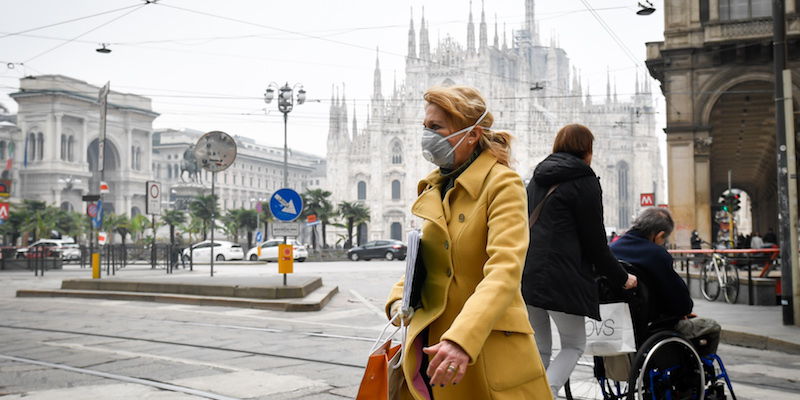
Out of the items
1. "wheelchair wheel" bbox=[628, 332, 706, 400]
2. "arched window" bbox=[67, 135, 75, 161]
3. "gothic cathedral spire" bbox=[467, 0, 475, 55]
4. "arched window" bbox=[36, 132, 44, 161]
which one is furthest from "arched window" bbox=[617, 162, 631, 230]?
"wheelchair wheel" bbox=[628, 332, 706, 400]

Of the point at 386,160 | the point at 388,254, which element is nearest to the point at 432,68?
the point at 386,160

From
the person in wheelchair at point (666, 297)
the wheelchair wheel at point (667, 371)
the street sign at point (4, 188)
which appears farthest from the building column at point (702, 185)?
the street sign at point (4, 188)

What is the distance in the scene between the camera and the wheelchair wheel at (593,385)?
3.78m

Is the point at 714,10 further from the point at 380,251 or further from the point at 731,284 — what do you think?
the point at 380,251

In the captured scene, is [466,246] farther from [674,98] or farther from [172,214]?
[172,214]

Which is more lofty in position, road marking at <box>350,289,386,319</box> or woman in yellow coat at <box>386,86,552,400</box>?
woman in yellow coat at <box>386,86,552,400</box>

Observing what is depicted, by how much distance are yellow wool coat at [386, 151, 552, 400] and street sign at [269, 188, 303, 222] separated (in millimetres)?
10478

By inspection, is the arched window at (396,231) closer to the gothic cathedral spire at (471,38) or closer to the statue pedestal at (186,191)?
the gothic cathedral spire at (471,38)

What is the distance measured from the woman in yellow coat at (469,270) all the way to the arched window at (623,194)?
10269 centimetres

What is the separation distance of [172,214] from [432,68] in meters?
35.2

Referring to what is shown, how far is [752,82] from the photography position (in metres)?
20.0

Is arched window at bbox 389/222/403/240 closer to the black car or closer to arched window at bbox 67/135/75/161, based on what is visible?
arched window at bbox 67/135/75/161

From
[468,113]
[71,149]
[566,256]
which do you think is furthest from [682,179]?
[71,149]

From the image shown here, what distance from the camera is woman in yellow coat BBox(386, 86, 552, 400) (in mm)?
1884
